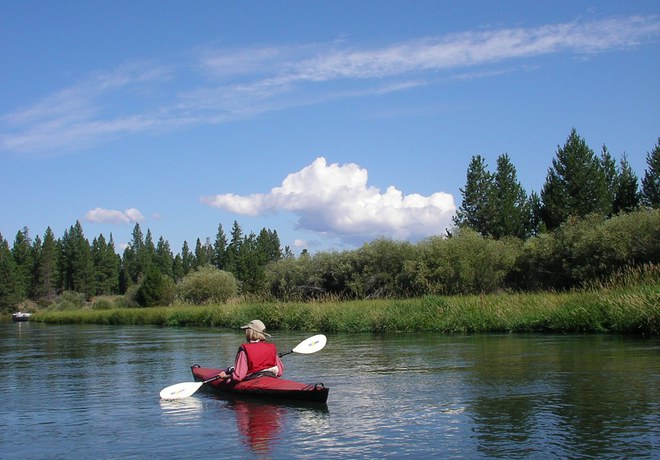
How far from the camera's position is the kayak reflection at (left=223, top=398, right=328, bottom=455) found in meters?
8.64

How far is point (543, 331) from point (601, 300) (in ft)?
7.21

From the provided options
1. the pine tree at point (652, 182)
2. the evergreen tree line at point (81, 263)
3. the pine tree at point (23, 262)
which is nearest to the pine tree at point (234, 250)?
the evergreen tree line at point (81, 263)

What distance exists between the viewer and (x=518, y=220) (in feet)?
193

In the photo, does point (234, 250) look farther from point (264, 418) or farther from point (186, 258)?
point (264, 418)

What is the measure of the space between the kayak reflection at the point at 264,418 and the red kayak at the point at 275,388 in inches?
5.4

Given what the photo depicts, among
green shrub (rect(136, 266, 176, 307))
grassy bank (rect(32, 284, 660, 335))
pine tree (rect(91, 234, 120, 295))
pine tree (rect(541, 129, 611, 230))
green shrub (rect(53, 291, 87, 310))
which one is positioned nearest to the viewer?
grassy bank (rect(32, 284, 660, 335))

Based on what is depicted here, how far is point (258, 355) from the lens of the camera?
11.6 meters

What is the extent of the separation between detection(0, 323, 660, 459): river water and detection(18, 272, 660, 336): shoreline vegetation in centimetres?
166

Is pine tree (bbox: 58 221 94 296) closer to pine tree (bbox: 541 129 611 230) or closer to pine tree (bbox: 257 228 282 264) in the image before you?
pine tree (bbox: 257 228 282 264)

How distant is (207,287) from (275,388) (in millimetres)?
49615

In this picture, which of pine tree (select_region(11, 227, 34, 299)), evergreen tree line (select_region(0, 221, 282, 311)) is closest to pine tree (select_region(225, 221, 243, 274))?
evergreen tree line (select_region(0, 221, 282, 311))

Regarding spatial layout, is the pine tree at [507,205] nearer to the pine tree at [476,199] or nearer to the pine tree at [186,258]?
the pine tree at [476,199]

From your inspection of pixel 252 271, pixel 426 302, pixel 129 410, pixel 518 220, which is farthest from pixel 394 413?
pixel 518 220

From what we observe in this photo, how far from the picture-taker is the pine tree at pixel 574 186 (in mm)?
54281
